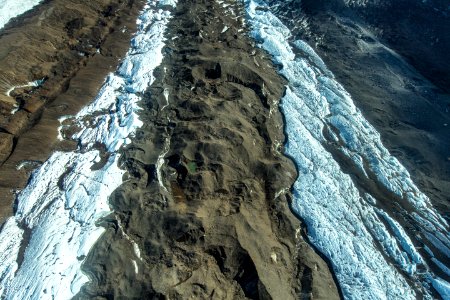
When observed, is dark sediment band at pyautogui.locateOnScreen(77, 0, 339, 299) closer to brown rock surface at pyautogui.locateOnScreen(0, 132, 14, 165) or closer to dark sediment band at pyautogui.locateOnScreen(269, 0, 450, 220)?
brown rock surface at pyautogui.locateOnScreen(0, 132, 14, 165)

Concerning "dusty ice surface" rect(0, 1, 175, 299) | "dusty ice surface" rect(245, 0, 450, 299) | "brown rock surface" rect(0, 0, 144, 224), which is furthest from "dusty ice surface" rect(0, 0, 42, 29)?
"dusty ice surface" rect(245, 0, 450, 299)

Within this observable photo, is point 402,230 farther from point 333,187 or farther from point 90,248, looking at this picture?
point 90,248

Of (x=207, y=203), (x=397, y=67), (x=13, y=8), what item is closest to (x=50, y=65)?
(x=13, y=8)

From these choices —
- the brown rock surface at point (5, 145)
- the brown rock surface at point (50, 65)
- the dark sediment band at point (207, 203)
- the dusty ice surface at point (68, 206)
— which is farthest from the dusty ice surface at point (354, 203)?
the brown rock surface at point (5, 145)

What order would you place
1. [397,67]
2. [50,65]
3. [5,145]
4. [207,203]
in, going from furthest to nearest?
1. [397,67]
2. [50,65]
3. [5,145]
4. [207,203]

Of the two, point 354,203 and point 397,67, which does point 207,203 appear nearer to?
point 354,203
